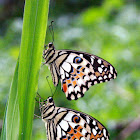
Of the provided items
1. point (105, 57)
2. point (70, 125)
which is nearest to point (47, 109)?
point (70, 125)

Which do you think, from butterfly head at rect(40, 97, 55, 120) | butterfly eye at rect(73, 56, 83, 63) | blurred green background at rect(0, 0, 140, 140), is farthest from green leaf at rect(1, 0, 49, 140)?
blurred green background at rect(0, 0, 140, 140)

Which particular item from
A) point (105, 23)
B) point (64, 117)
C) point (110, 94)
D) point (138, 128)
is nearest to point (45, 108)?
point (64, 117)

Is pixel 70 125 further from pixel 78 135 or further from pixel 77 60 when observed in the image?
pixel 77 60

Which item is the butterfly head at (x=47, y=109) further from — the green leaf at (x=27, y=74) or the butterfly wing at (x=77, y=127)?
the green leaf at (x=27, y=74)

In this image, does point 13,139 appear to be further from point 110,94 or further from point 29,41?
point 110,94

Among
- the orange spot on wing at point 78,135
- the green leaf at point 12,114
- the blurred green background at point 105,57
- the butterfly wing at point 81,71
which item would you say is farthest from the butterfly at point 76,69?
the blurred green background at point 105,57
